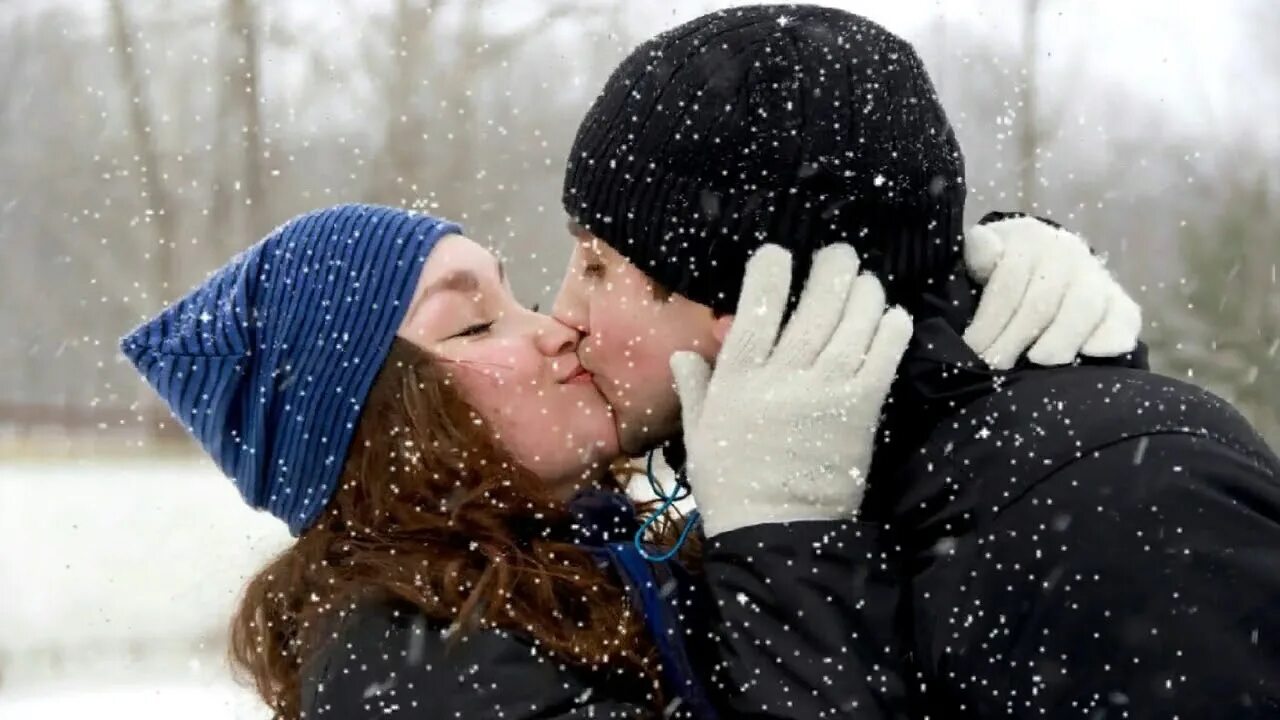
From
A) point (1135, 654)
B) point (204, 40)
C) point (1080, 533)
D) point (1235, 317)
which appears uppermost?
point (1080, 533)

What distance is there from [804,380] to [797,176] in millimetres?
310

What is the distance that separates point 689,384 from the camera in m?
1.88

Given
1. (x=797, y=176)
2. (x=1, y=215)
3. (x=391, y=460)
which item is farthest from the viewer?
(x=1, y=215)

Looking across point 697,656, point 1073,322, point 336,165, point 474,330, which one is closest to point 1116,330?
point 1073,322

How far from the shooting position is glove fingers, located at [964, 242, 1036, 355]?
1804 mm

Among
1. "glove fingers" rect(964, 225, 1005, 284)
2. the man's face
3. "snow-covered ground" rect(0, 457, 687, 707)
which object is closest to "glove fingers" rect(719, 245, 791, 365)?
the man's face

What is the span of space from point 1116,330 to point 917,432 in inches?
12.5

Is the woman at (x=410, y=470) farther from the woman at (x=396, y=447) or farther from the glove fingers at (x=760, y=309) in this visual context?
the glove fingers at (x=760, y=309)

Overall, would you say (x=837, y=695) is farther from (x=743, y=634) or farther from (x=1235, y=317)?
(x=1235, y=317)

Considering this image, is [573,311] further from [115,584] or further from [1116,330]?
[115,584]

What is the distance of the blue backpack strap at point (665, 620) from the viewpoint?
180 cm

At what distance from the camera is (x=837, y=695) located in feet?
5.39

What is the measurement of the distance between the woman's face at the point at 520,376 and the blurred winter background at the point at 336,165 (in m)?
5.90

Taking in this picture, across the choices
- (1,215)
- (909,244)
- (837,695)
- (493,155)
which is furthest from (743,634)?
(1,215)
